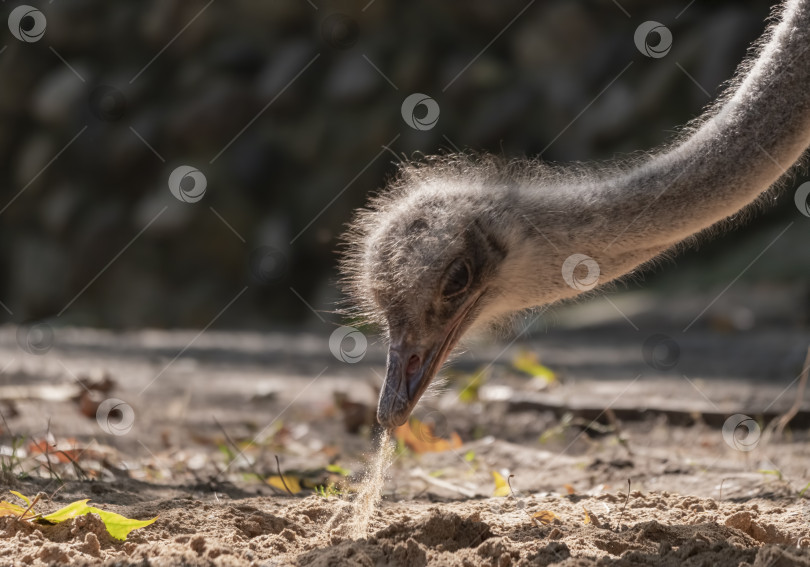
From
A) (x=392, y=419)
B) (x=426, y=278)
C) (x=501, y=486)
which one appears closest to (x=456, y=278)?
(x=426, y=278)

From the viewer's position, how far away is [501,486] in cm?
308

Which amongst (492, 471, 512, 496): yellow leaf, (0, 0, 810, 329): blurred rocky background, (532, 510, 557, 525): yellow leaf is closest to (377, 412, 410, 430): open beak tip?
(532, 510, 557, 525): yellow leaf

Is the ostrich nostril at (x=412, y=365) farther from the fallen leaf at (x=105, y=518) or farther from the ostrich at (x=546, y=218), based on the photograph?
the fallen leaf at (x=105, y=518)

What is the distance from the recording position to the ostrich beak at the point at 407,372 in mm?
2439

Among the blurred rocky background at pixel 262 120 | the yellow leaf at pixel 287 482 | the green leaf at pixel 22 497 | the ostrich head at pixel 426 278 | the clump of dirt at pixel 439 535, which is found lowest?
the clump of dirt at pixel 439 535

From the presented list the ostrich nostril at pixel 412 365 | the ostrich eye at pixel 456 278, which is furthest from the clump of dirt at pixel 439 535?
the ostrich eye at pixel 456 278

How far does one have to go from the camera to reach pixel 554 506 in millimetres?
2711

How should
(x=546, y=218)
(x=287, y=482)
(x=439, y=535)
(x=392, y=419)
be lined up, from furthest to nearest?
(x=287, y=482), (x=546, y=218), (x=392, y=419), (x=439, y=535)

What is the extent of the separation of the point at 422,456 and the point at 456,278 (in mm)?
1458

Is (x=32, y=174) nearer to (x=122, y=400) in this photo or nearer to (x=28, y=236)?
(x=28, y=236)

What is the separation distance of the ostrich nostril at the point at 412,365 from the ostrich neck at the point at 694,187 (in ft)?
1.23

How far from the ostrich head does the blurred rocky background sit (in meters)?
5.01

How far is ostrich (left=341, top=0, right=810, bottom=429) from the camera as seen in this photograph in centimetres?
252

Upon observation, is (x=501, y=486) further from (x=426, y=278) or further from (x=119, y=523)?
(x=119, y=523)
